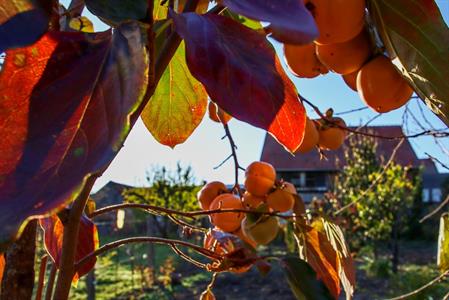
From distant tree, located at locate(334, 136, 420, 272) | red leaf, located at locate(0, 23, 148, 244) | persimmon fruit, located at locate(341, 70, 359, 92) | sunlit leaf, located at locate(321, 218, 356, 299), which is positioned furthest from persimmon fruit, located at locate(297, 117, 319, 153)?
distant tree, located at locate(334, 136, 420, 272)

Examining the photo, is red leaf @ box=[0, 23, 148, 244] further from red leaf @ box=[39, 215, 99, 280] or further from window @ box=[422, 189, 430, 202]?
window @ box=[422, 189, 430, 202]

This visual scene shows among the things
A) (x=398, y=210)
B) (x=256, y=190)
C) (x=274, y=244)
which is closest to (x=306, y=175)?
(x=274, y=244)

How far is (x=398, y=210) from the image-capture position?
26.7 feet

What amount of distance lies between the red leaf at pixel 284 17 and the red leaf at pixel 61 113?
5 centimetres

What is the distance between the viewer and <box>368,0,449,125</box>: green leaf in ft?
1.03

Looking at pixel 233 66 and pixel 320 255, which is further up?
pixel 233 66

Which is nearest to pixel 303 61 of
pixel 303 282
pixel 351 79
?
pixel 351 79

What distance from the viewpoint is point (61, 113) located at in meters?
0.22

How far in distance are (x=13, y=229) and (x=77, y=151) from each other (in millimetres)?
40

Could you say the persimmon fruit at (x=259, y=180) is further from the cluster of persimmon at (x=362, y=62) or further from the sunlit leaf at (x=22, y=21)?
the sunlit leaf at (x=22, y=21)

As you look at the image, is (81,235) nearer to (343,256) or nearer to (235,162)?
(343,256)

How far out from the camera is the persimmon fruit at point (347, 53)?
384 mm

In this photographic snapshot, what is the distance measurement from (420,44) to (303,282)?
196 mm

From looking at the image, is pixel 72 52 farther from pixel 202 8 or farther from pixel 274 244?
pixel 274 244
